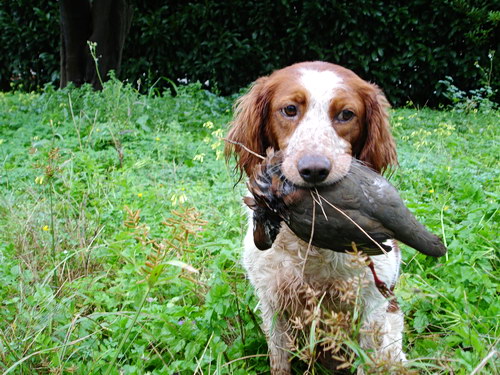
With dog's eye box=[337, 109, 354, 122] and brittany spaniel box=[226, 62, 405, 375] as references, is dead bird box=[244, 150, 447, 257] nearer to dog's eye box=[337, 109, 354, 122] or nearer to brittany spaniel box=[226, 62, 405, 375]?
brittany spaniel box=[226, 62, 405, 375]

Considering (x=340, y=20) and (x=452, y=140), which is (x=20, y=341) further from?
(x=340, y=20)

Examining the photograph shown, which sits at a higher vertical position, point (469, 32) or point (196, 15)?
point (469, 32)

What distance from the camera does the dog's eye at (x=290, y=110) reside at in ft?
7.37

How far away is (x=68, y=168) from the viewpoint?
153 inches

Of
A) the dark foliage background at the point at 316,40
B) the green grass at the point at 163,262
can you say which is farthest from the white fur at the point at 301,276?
the dark foliage background at the point at 316,40

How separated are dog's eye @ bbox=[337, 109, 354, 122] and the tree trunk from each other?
18.6 feet

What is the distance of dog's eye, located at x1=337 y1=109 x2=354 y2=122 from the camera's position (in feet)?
7.32

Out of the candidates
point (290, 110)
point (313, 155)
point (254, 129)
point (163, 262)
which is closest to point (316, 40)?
point (254, 129)

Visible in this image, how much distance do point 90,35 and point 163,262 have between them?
7.04m

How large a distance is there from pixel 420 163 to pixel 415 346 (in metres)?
2.21

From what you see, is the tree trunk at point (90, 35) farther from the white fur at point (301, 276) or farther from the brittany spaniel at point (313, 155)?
the white fur at point (301, 276)

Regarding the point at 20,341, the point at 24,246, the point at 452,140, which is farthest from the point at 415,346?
the point at 452,140

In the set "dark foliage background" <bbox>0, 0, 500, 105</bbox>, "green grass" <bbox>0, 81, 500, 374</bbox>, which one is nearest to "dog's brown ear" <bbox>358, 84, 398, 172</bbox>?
"green grass" <bbox>0, 81, 500, 374</bbox>

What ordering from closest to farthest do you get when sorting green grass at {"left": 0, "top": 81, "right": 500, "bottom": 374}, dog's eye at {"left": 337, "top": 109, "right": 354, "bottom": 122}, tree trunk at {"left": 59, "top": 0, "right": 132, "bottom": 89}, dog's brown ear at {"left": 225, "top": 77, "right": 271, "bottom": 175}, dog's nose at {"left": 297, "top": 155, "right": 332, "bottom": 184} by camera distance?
dog's nose at {"left": 297, "top": 155, "right": 332, "bottom": 184} → green grass at {"left": 0, "top": 81, "right": 500, "bottom": 374} → dog's eye at {"left": 337, "top": 109, "right": 354, "bottom": 122} → dog's brown ear at {"left": 225, "top": 77, "right": 271, "bottom": 175} → tree trunk at {"left": 59, "top": 0, "right": 132, "bottom": 89}
